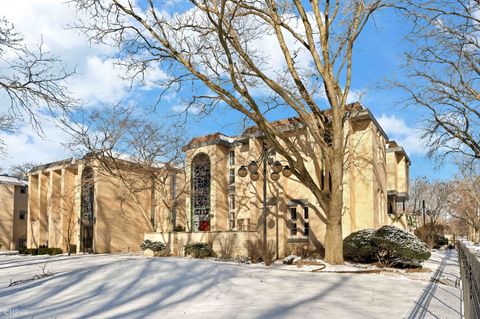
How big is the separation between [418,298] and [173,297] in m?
5.34

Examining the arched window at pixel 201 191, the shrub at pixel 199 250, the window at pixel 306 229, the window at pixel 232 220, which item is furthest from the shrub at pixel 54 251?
the window at pixel 306 229

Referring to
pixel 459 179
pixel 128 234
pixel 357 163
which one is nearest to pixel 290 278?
pixel 357 163

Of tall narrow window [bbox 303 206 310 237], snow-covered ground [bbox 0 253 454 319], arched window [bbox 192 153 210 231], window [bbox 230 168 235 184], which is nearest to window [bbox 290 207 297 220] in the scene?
tall narrow window [bbox 303 206 310 237]

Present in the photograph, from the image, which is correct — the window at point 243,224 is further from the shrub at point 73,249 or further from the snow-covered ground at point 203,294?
the shrub at point 73,249

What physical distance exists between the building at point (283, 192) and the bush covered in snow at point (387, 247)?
353 centimetres

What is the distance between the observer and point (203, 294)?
9.07 m

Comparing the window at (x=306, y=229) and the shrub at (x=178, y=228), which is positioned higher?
the window at (x=306, y=229)

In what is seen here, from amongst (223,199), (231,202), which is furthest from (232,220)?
(223,199)

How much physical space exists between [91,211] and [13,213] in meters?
19.7

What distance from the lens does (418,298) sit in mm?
9133

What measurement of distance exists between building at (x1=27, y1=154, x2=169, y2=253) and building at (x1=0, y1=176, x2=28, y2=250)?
30.0 ft

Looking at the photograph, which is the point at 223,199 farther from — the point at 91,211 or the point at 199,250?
the point at 91,211

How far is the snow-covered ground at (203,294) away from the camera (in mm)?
7751

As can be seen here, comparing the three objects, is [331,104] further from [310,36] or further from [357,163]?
[357,163]
